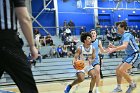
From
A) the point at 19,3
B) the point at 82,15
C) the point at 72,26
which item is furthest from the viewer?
the point at 82,15

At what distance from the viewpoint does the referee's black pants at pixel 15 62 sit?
288 cm

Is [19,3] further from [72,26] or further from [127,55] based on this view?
[72,26]

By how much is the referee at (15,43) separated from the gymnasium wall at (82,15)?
21.8 metres

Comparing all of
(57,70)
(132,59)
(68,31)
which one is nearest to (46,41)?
(68,31)

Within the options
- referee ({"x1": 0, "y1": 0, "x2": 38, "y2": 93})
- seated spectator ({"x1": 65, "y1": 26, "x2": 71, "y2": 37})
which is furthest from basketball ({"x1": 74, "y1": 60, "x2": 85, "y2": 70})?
seated spectator ({"x1": 65, "y1": 26, "x2": 71, "y2": 37})

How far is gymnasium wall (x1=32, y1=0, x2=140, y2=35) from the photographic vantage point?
26.1 meters

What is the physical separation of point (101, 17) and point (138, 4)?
12.5 feet

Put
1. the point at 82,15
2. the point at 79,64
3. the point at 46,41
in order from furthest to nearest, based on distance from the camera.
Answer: the point at 82,15 → the point at 46,41 → the point at 79,64

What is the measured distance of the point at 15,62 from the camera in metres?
2.91

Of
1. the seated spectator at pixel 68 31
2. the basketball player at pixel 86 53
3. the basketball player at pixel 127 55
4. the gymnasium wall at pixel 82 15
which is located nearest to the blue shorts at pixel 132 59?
the basketball player at pixel 127 55

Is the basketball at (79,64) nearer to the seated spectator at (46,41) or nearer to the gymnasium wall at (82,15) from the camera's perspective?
the seated spectator at (46,41)

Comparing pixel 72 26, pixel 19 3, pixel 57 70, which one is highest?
pixel 19 3

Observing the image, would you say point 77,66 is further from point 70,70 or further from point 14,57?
point 70,70

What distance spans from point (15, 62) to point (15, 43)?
18 centimetres
